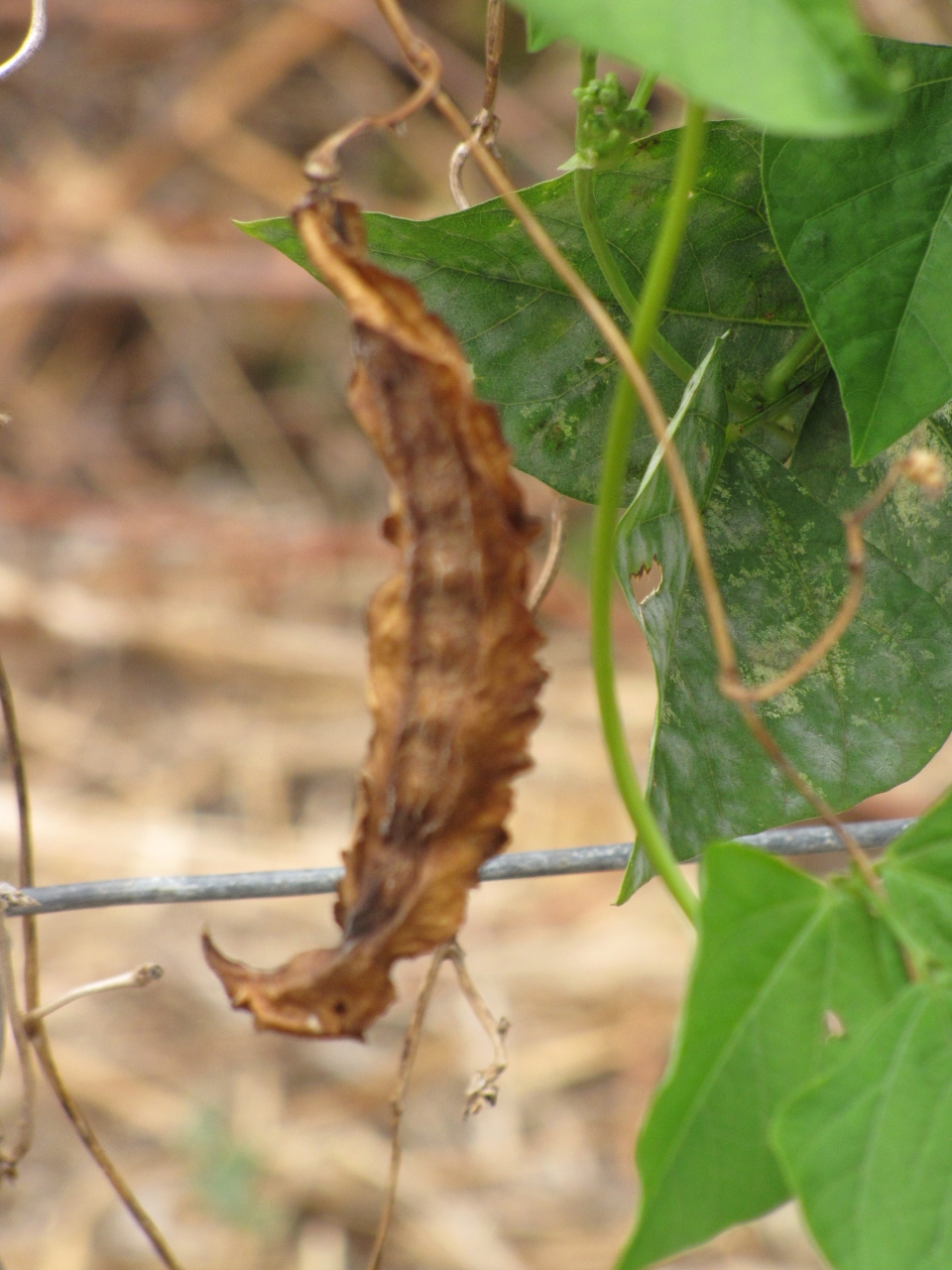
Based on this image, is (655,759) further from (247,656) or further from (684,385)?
(247,656)

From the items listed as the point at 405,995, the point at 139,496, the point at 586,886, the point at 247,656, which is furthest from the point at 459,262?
the point at 139,496

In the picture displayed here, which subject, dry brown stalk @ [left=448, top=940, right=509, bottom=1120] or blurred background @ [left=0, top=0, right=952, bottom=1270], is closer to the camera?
dry brown stalk @ [left=448, top=940, right=509, bottom=1120]

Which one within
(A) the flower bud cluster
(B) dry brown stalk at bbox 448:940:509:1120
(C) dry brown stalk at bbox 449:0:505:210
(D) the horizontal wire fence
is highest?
(C) dry brown stalk at bbox 449:0:505:210

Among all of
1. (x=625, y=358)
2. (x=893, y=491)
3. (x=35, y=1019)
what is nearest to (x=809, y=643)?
(x=893, y=491)

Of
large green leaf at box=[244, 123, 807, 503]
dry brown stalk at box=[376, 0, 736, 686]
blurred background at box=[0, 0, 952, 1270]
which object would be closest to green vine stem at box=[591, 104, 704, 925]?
dry brown stalk at box=[376, 0, 736, 686]

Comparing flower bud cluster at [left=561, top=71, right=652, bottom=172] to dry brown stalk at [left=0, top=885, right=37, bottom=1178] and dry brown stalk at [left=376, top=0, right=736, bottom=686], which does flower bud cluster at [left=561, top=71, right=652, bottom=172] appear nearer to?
dry brown stalk at [left=376, top=0, right=736, bottom=686]

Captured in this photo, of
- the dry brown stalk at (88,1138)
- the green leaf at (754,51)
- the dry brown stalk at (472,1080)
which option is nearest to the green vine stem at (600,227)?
the green leaf at (754,51)

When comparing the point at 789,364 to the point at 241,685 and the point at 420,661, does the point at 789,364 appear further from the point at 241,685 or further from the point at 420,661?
the point at 241,685
